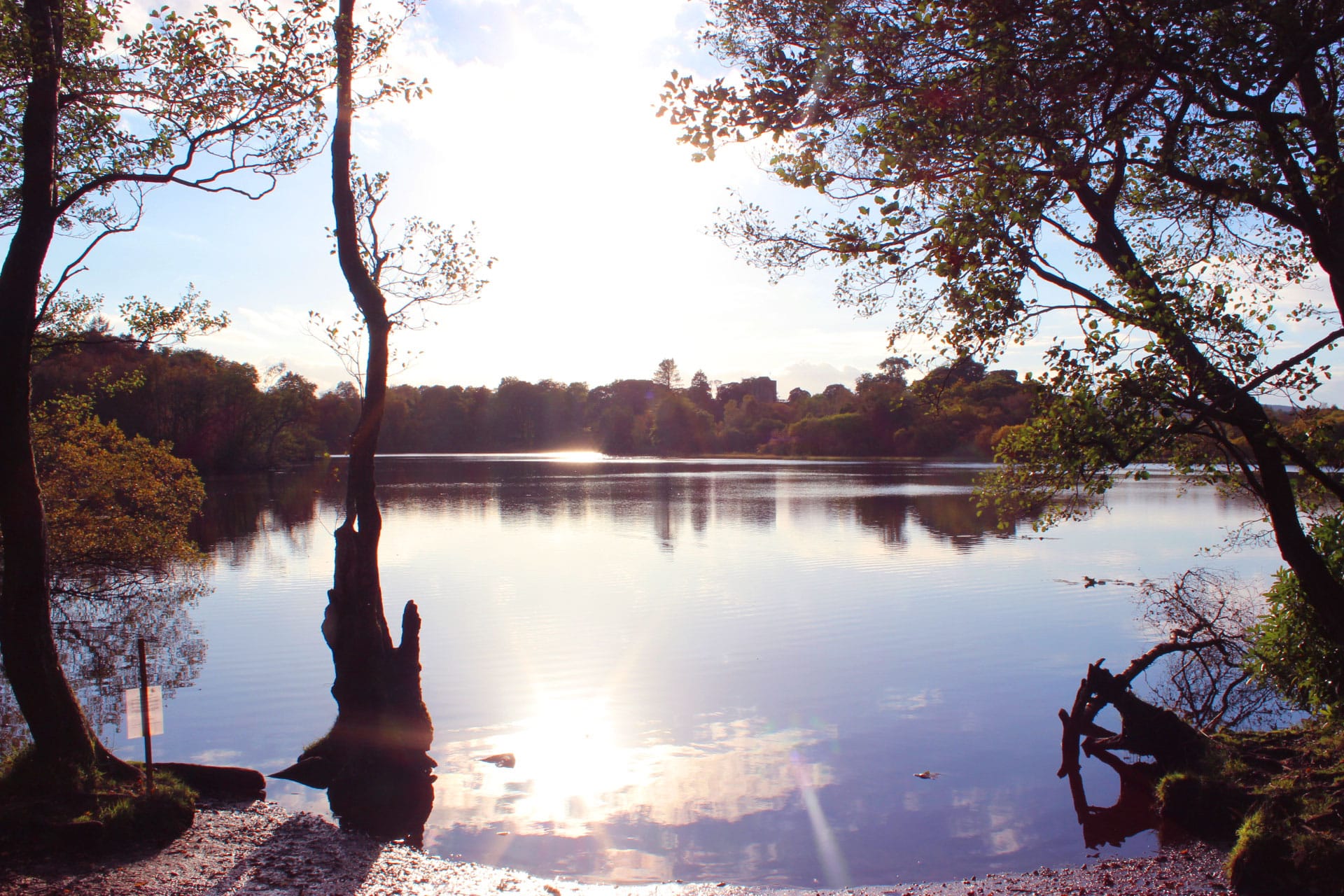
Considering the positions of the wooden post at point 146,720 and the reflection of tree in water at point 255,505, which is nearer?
the wooden post at point 146,720

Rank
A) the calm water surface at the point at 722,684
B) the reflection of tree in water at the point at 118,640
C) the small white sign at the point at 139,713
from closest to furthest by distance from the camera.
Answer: the small white sign at the point at 139,713 < the calm water surface at the point at 722,684 < the reflection of tree in water at the point at 118,640

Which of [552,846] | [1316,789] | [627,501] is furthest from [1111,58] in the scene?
[627,501]

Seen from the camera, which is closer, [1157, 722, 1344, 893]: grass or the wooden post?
[1157, 722, 1344, 893]: grass

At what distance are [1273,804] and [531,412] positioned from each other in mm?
146051

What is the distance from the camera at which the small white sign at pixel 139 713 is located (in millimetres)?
6875

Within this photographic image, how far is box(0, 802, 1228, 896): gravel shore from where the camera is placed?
602 centimetres

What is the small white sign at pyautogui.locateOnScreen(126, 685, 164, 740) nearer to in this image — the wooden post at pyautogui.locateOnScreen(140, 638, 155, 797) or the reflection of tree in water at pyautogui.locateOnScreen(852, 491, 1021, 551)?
the wooden post at pyautogui.locateOnScreen(140, 638, 155, 797)

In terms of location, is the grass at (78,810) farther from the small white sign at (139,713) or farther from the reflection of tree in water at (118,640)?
the reflection of tree in water at (118,640)

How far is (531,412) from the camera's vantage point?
490ft

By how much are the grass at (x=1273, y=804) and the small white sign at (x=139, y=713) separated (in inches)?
346

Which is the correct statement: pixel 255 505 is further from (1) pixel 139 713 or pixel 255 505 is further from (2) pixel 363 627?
(1) pixel 139 713

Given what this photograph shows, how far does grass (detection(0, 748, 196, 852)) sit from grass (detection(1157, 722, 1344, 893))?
8538 millimetres

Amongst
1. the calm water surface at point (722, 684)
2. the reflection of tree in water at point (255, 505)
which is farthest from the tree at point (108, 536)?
the reflection of tree in water at point (255, 505)

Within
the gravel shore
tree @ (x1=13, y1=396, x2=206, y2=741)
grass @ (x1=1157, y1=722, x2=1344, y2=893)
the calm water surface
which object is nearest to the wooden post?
the gravel shore
